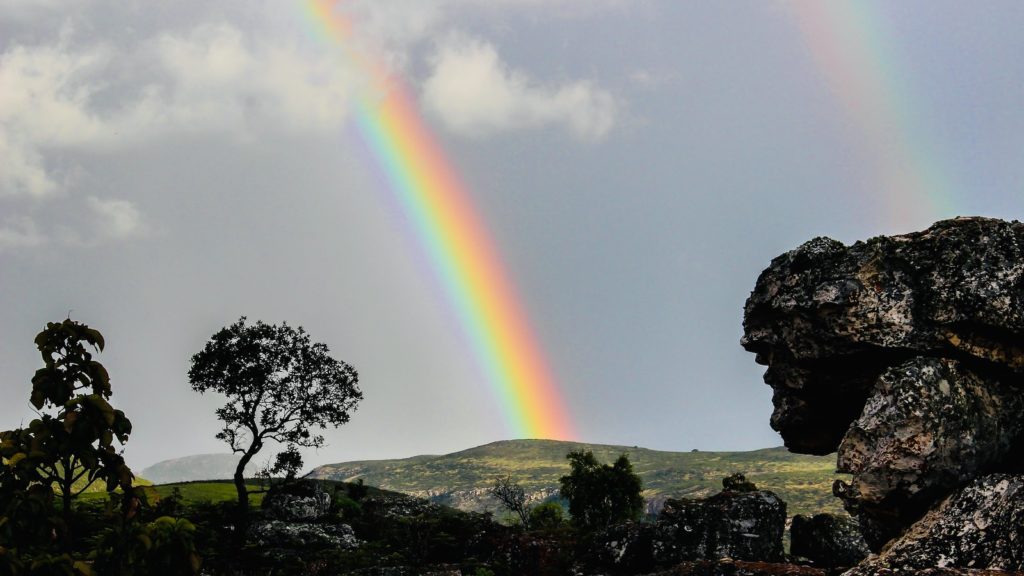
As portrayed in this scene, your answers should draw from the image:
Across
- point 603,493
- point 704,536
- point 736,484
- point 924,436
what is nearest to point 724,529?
point 704,536

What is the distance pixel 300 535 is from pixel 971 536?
41.7 metres

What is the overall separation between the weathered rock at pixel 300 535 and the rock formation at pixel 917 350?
3460 centimetres

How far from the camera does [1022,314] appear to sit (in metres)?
22.8

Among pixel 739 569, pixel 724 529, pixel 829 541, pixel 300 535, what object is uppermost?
pixel 300 535

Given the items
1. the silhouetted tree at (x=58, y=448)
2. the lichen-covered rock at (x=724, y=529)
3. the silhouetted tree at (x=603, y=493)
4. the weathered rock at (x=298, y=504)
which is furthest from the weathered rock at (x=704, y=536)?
the silhouetted tree at (x=603, y=493)

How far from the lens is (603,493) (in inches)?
3223

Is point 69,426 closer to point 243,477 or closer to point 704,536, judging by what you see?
point 704,536

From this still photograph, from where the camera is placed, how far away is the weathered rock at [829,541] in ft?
130

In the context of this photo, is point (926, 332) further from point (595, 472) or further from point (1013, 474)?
point (595, 472)

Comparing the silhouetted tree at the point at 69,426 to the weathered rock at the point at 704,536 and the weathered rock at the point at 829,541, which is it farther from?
the weathered rock at the point at 829,541

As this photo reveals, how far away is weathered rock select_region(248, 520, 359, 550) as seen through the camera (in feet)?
164

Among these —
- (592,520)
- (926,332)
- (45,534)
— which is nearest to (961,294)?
(926,332)

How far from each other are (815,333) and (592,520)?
191 ft

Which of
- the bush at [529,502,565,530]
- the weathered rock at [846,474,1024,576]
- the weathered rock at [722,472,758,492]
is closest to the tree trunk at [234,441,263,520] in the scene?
the bush at [529,502,565,530]
